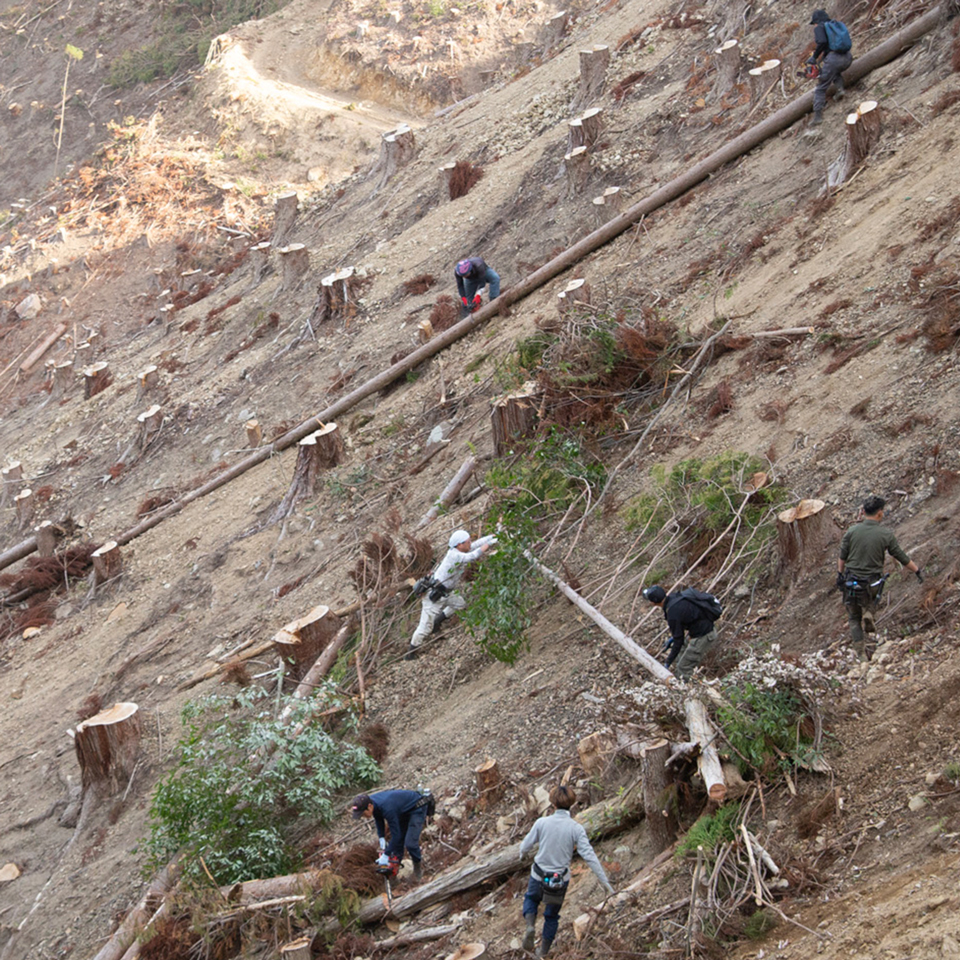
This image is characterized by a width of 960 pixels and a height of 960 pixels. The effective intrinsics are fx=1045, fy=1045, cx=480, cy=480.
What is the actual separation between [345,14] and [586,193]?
682 inches

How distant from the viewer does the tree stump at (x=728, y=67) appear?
580 inches

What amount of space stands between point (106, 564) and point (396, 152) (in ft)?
34.5

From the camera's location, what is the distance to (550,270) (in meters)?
13.5

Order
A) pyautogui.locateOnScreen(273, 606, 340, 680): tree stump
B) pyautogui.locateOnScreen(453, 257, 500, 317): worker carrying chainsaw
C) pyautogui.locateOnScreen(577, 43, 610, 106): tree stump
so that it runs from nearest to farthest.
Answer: pyautogui.locateOnScreen(273, 606, 340, 680): tree stump → pyautogui.locateOnScreen(453, 257, 500, 317): worker carrying chainsaw → pyautogui.locateOnScreen(577, 43, 610, 106): tree stump

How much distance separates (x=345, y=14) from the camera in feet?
95.1

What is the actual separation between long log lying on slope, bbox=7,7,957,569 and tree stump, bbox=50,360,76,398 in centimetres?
779

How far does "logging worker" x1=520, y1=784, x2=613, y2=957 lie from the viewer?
5.55m

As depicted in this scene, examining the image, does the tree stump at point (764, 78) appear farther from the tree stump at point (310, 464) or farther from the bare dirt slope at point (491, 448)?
the tree stump at point (310, 464)

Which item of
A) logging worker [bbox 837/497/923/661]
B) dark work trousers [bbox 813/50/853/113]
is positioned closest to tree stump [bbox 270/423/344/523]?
dark work trousers [bbox 813/50/853/113]

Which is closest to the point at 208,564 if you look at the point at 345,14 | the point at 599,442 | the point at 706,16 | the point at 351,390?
the point at 351,390

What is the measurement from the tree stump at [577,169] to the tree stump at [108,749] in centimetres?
958

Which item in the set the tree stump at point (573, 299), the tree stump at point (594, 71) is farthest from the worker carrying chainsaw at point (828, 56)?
the tree stump at point (594, 71)

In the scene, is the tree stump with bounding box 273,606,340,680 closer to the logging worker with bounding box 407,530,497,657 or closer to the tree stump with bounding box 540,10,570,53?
the logging worker with bounding box 407,530,497,657

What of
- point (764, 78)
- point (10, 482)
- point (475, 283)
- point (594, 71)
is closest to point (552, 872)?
point (475, 283)
